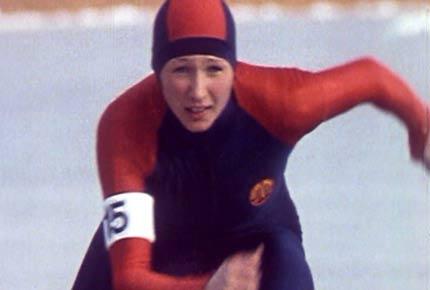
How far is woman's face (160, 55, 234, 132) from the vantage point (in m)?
2.72

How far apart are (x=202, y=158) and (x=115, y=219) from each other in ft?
0.64

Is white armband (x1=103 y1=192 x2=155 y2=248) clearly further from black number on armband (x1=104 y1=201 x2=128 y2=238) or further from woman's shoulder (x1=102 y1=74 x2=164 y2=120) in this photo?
woman's shoulder (x1=102 y1=74 x2=164 y2=120)

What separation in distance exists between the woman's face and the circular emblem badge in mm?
145

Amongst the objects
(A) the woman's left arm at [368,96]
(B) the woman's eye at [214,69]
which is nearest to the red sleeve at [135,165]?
(B) the woman's eye at [214,69]

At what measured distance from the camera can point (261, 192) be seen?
276 centimetres

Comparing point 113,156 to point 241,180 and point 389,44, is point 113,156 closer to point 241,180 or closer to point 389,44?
point 241,180

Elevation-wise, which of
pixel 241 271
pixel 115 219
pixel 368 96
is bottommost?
pixel 241 271

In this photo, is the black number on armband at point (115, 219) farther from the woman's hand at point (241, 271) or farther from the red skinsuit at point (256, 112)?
the woman's hand at point (241, 271)

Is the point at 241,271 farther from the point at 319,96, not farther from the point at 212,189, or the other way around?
the point at 319,96

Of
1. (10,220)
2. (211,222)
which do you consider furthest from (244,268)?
(10,220)

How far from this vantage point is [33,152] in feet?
9.48

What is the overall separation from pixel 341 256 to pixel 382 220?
4.1 inches

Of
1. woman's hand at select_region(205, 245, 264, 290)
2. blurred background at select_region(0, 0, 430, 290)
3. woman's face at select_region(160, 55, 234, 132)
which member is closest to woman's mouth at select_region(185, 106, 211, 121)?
woman's face at select_region(160, 55, 234, 132)

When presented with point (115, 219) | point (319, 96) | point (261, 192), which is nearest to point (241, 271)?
point (261, 192)
